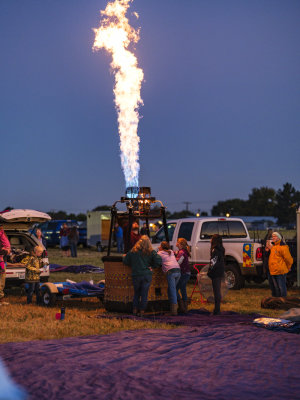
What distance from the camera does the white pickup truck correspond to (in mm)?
16625

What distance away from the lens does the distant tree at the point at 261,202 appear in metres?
159

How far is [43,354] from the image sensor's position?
322 inches

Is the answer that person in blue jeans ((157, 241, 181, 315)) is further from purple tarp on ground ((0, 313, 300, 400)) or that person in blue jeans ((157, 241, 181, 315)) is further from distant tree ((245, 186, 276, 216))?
distant tree ((245, 186, 276, 216))

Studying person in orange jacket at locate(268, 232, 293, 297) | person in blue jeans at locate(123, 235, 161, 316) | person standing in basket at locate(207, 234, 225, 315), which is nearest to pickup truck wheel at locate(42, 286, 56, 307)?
person in blue jeans at locate(123, 235, 161, 316)

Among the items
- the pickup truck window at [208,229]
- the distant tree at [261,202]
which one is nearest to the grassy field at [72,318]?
the pickup truck window at [208,229]

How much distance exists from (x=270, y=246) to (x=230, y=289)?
308 centimetres

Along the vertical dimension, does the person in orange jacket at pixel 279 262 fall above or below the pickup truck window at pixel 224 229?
below

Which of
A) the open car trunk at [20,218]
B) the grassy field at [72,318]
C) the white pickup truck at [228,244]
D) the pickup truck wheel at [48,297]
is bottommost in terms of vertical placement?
the grassy field at [72,318]

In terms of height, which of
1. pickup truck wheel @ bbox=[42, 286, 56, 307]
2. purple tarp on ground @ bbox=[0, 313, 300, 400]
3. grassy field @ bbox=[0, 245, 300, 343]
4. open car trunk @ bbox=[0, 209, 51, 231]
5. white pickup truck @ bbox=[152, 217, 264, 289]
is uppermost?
open car trunk @ bbox=[0, 209, 51, 231]

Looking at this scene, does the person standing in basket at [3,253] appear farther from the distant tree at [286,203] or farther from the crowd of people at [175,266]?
the distant tree at [286,203]

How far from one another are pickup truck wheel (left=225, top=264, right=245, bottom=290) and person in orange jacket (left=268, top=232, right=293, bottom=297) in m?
2.88

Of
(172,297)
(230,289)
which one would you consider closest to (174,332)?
(172,297)

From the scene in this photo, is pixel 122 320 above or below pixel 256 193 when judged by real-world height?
below

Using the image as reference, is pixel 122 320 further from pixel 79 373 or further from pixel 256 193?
pixel 256 193
